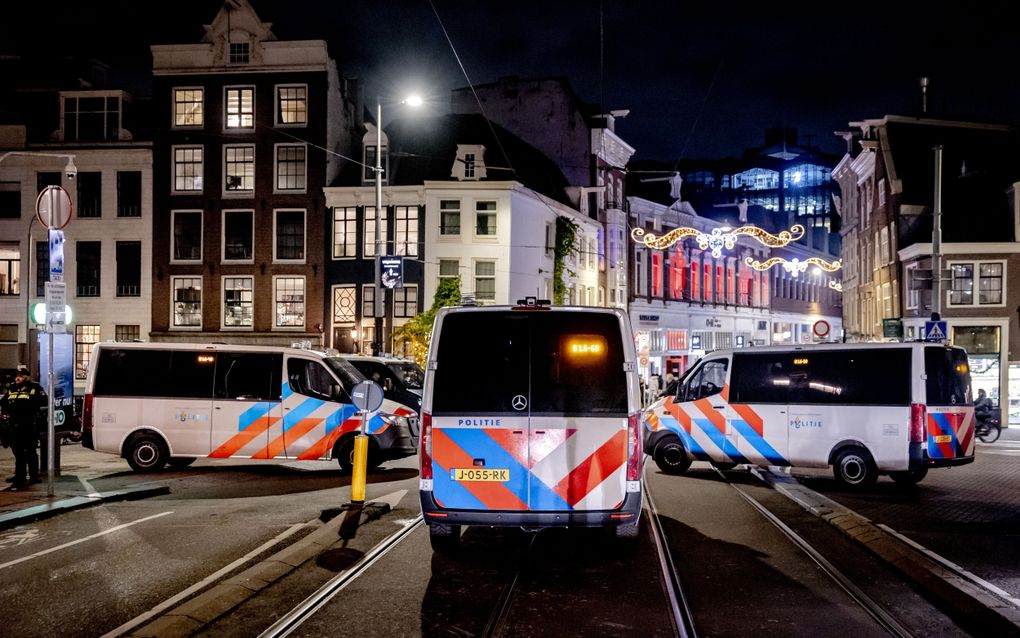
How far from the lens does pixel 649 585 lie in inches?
310

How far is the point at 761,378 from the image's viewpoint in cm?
1608

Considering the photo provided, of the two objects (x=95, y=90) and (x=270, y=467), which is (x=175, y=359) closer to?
(x=270, y=467)

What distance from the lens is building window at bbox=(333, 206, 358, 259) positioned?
127 ft

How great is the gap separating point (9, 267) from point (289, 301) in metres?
11.8

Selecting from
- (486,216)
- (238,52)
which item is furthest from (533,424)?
(238,52)

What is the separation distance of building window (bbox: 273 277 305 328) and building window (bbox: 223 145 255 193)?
4.08m

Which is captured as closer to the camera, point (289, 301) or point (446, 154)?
point (289, 301)

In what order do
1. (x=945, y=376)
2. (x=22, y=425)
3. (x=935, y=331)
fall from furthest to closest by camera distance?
(x=935, y=331), (x=945, y=376), (x=22, y=425)

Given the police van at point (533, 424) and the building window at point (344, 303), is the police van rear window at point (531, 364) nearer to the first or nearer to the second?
the police van at point (533, 424)

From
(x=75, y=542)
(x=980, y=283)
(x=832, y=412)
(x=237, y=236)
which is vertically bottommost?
(x=75, y=542)

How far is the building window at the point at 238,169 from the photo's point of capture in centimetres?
3934

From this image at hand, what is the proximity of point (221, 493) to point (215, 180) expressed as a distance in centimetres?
2792

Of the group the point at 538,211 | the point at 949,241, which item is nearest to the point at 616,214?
the point at 538,211

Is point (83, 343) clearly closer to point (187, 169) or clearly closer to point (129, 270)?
point (129, 270)
